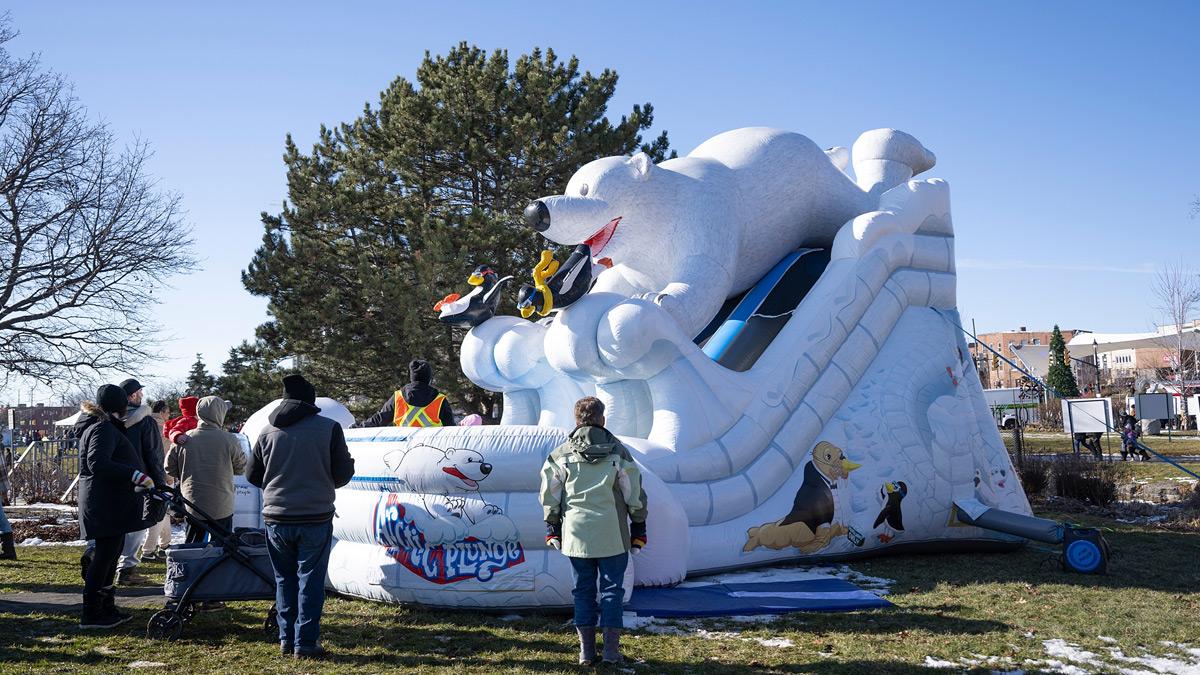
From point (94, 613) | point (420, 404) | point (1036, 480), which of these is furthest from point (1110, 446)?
point (94, 613)

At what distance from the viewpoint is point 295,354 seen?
56.0 feet

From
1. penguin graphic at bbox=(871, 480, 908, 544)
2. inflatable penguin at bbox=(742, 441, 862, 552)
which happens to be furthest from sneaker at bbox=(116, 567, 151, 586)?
penguin graphic at bbox=(871, 480, 908, 544)

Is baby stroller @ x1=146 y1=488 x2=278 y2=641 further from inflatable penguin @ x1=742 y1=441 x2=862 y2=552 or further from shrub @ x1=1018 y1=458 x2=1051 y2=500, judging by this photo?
shrub @ x1=1018 y1=458 x2=1051 y2=500

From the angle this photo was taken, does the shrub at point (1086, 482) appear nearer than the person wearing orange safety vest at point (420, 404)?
No

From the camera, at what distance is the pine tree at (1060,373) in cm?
4100

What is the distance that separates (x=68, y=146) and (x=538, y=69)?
28.5ft

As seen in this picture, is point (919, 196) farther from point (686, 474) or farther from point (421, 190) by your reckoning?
point (421, 190)

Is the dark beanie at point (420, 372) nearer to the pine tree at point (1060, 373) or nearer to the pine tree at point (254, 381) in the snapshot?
the pine tree at point (254, 381)

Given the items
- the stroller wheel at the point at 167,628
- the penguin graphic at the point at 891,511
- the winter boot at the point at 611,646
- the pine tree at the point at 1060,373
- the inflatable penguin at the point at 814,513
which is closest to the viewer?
the winter boot at the point at 611,646

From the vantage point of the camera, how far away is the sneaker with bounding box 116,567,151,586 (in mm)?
6926

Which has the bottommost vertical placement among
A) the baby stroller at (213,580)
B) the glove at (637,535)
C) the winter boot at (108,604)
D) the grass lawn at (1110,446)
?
the winter boot at (108,604)

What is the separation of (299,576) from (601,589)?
149cm

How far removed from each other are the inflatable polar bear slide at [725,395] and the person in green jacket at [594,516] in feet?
3.12

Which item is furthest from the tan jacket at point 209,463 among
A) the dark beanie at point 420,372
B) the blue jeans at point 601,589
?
the blue jeans at point 601,589
